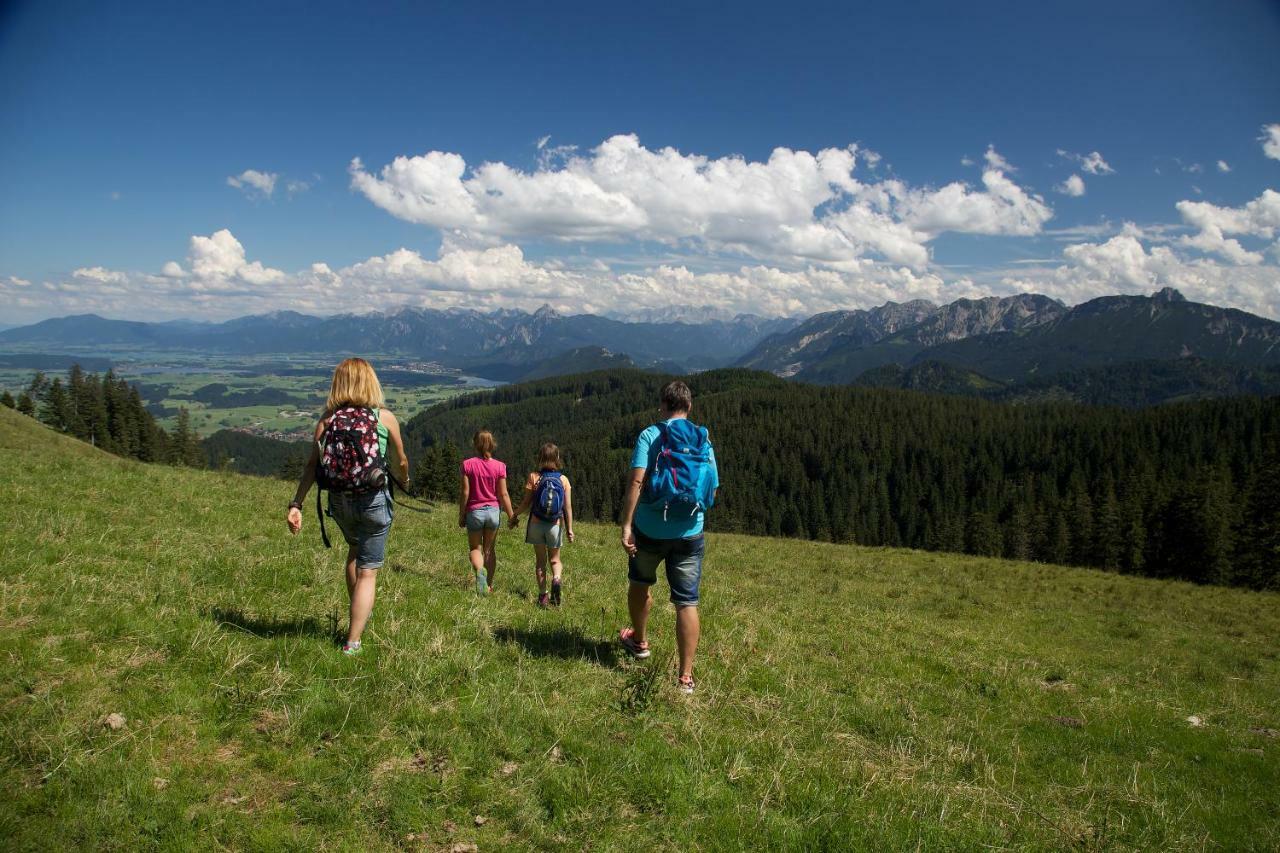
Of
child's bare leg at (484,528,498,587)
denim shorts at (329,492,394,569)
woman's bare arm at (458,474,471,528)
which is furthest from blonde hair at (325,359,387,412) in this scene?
child's bare leg at (484,528,498,587)

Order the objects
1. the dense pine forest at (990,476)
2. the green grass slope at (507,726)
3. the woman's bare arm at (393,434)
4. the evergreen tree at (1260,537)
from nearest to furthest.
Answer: the green grass slope at (507,726)
the woman's bare arm at (393,434)
the evergreen tree at (1260,537)
the dense pine forest at (990,476)

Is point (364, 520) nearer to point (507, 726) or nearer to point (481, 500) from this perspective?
point (507, 726)

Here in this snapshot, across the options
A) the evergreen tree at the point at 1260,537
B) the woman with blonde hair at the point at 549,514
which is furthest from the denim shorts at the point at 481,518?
the evergreen tree at the point at 1260,537

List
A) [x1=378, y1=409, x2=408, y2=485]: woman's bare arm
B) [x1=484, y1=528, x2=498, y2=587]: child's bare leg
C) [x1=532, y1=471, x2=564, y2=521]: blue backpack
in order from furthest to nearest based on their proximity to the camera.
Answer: [x1=484, y1=528, x2=498, y2=587]: child's bare leg
[x1=532, y1=471, x2=564, y2=521]: blue backpack
[x1=378, y1=409, x2=408, y2=485]: woman's bare arm

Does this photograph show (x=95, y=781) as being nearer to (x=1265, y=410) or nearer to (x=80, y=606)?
(x=80, y=606)

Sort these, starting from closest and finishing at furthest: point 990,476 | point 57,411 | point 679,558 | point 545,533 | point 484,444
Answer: point 679,558, point 545,533, point 484,444, point 57,411, point 990,476

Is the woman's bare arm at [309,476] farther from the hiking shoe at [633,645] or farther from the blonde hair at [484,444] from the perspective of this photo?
the hiking shoe at [633,645]

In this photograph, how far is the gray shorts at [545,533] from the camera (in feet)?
33.6

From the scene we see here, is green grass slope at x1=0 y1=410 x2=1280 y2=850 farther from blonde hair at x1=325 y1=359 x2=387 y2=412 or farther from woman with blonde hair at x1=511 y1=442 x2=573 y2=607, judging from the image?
blonde hair at x1=325 y1=359 x2=387 y2=412

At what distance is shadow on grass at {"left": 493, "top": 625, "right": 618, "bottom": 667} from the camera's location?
7.42 m

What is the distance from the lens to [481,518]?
10.1m

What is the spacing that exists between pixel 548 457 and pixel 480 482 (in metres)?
1.27

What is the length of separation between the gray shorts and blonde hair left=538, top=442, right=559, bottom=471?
0.95m

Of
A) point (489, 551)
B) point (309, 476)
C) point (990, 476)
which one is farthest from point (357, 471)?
point (990, 476)
